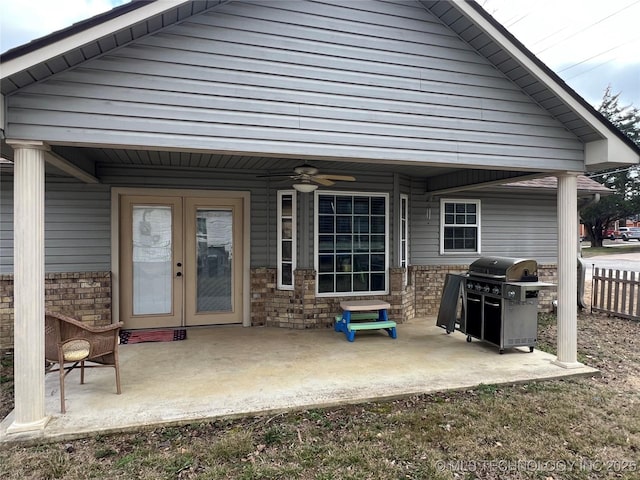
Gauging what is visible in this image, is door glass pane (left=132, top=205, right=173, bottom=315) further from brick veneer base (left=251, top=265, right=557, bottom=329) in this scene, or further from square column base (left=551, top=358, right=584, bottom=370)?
square column base (left=551, top=358, right=584, bottom=370)

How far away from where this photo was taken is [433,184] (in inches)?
302

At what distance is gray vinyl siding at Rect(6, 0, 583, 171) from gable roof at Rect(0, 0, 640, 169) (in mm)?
79

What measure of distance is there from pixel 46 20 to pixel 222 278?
6665 mm

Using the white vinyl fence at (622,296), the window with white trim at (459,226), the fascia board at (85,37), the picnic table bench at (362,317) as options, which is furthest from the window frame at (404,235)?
the fascia board at (85,37)

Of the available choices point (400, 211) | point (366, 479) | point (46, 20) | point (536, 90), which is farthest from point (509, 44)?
point (46, 20)

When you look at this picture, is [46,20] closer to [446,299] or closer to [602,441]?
[446,299]

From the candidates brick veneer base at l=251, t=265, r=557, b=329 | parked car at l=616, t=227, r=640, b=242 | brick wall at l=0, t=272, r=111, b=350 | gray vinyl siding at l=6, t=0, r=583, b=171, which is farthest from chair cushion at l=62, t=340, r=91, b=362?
parked car at l=616, t=227, r=640, b=242

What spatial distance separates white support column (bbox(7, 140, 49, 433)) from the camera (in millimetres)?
3229

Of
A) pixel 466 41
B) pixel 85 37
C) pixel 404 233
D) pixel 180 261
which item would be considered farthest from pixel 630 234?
pixel 85 37

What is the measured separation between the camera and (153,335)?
6137 millimetres

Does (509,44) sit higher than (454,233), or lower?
higher

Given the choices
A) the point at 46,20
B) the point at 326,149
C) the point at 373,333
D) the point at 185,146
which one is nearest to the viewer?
the point at 185,146

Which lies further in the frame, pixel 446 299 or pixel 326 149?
pixel 446 299

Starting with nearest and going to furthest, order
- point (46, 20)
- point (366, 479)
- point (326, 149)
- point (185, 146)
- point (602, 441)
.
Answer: point (366, 479), point (602, 441), point (185, 146), point (326, 149), point (46, 20)
